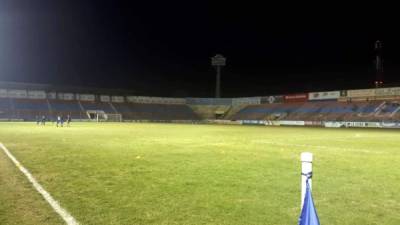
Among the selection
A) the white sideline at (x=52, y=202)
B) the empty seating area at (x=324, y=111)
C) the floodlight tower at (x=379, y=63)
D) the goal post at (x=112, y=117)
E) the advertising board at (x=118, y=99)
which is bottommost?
the white sideline at (x=52, y=202)

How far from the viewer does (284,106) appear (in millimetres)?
91125

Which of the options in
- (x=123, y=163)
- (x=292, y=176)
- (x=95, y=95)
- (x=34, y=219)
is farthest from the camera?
(x=95, y=95)

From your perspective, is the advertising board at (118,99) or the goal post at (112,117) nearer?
the goal post at (112,117)

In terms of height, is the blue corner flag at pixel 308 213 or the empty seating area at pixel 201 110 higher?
the empty seating area at pixel 201 110

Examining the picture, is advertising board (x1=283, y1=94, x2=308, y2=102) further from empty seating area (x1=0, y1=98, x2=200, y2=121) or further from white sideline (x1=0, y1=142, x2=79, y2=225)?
white sideline (x1=0, y1=142, x2=79, y2=225)

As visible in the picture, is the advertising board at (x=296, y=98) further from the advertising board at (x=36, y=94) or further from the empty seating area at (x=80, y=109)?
the advertising board at (x=36, y=94)

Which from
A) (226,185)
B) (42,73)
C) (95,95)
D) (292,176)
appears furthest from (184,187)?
(42,73)

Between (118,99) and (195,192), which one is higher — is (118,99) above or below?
above

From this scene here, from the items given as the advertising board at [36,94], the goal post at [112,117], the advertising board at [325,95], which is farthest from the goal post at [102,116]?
the advertising board at [325,95]

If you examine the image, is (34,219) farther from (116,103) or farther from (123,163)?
(116,103)

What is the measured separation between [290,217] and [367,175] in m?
6.35

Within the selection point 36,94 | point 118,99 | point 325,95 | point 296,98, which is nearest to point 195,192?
point 325,95

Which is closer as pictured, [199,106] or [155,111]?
[155,111]

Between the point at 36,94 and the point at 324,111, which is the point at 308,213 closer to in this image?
the point at 324,111
